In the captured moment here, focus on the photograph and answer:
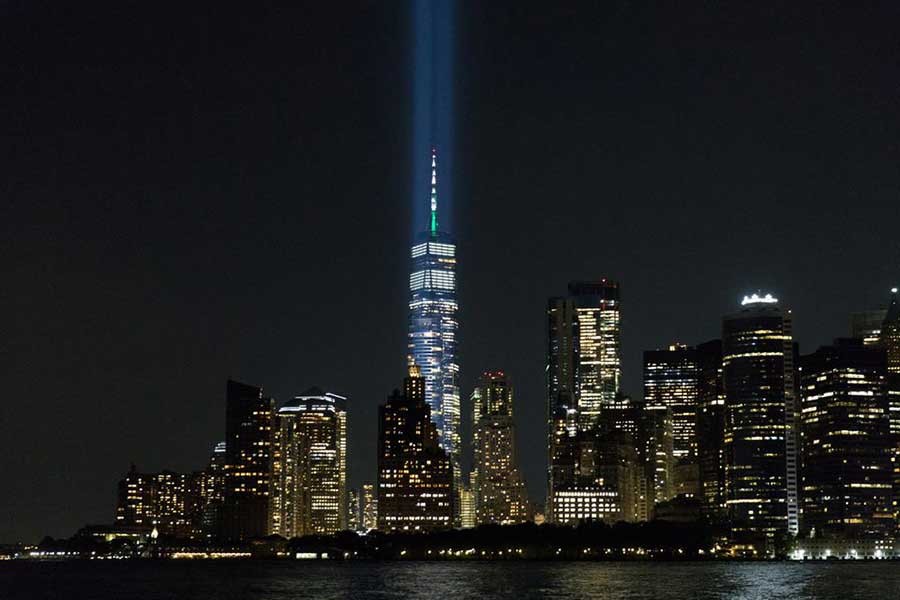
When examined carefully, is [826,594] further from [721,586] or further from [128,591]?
[128,591]

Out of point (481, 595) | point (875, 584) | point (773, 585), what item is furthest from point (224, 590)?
point (875, 584)

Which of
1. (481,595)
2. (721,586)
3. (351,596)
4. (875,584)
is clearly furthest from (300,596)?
(875,584)

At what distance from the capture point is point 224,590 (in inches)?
7505

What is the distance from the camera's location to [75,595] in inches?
7288

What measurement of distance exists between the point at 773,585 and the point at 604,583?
841 inches

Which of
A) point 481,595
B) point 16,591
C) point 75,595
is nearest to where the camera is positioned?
point 481,595

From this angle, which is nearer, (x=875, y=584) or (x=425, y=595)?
(x=425, y=595)

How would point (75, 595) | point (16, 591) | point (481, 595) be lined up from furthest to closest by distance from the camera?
point (16, 591), point (75, 595), point (481, 595)

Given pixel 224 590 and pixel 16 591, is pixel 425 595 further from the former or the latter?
pixel 16 591

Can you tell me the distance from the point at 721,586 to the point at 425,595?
130ft

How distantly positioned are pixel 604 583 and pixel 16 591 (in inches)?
2960

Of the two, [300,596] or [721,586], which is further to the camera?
[721,586]

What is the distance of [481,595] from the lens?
552 feet

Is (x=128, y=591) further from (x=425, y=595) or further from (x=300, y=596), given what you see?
(x=425, y=595)
